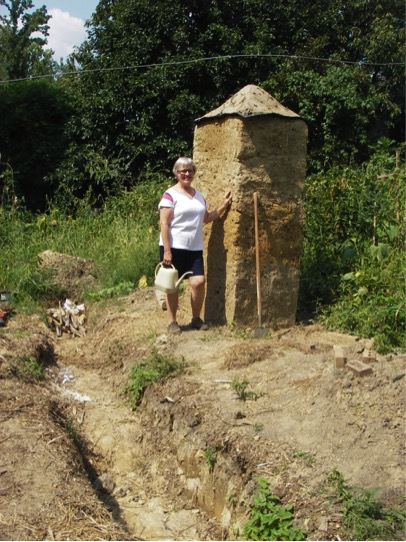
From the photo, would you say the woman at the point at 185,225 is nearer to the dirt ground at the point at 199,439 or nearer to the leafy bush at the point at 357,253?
the dirt ground at the point at 199,439

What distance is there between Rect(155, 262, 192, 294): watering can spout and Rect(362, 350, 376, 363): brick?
1.86m

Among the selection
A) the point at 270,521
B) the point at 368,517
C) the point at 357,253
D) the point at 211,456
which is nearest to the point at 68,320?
the point at 357,253

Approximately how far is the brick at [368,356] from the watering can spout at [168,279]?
6.11 ft

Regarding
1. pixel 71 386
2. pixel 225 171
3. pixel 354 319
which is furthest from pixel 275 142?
pixel 71 386

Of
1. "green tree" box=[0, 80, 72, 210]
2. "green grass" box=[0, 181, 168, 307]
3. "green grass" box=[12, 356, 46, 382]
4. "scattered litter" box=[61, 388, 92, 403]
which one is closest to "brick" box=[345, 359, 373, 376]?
"scattered litter" box=[61, 388, 92, 403]

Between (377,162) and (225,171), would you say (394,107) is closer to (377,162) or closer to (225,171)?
(377,162)

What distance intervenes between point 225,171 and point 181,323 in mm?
1667

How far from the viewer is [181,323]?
23.9 ft

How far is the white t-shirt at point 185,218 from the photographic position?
6.57 m

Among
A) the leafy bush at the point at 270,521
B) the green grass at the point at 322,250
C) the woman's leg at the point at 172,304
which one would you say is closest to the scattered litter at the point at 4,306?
the green grass at the point at 322,250

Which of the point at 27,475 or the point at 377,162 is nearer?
the point at 27,475

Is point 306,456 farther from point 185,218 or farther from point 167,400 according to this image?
point 185,218

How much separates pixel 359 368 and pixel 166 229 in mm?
2457

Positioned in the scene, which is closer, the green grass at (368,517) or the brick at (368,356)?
the green grass at (368,517)
